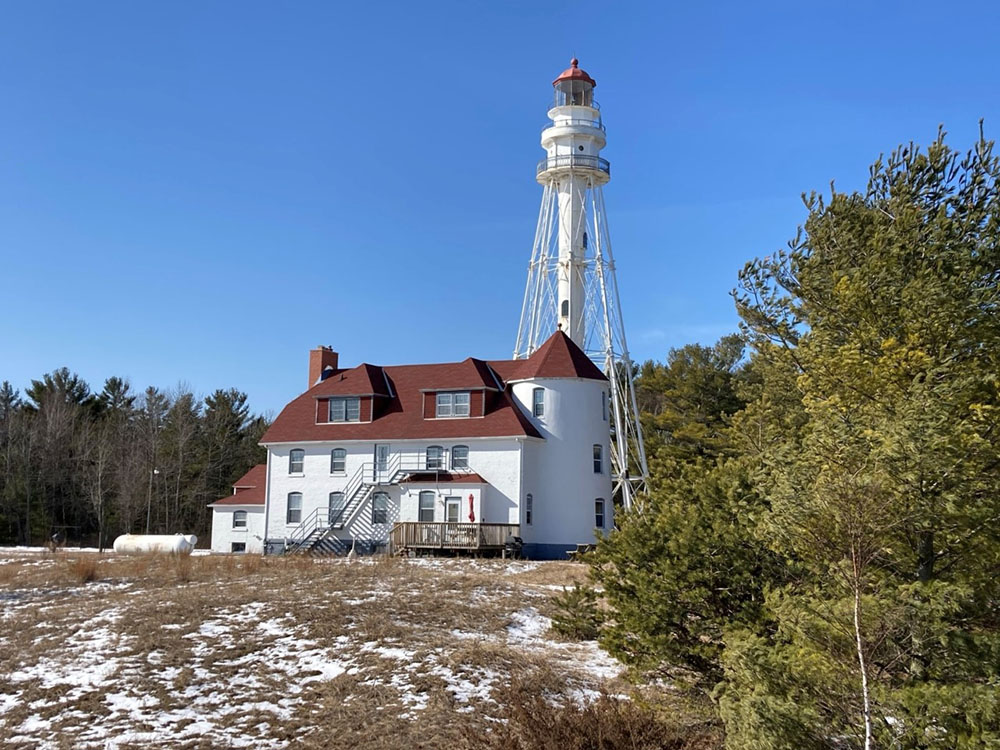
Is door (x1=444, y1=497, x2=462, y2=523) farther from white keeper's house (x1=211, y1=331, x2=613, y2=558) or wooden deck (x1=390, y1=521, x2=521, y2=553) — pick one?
wooden deck (x1=390, y1=521, x2=521, y2=553)

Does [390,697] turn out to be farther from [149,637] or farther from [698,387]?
[698,387]

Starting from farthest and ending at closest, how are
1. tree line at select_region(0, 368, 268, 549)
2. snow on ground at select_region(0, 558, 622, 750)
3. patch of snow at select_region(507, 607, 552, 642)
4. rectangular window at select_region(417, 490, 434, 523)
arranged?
tree line at select_region(0, 368, 268, 549), rectangular window at select_region(417, 490, 434, 523), patch of snow at select_region(507, 607, 552, 642), snow on ground at select_region(0, 558, 622, 750)

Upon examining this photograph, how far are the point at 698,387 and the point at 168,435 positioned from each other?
134ft

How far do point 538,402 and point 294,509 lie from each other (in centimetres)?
1234

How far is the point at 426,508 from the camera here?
39.2m

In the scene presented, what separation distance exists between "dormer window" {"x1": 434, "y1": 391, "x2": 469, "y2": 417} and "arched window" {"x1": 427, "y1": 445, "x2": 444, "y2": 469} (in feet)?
5.59

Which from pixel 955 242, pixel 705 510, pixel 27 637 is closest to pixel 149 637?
pixel 27 637

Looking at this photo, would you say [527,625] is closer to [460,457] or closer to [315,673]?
[315,673]

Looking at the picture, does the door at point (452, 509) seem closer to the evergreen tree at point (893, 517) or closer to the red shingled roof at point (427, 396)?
the red shingled roof at point (427, 396)

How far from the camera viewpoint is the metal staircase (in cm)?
4012

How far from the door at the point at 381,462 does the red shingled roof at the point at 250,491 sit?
851cm

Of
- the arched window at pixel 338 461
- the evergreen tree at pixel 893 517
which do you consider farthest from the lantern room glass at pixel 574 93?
the evergreen tree at pixel 893 517

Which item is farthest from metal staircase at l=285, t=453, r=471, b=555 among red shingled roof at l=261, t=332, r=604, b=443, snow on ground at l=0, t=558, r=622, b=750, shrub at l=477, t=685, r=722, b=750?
shrub at l=477, t=685, r=722, b=750

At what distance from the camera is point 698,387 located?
52969mm
